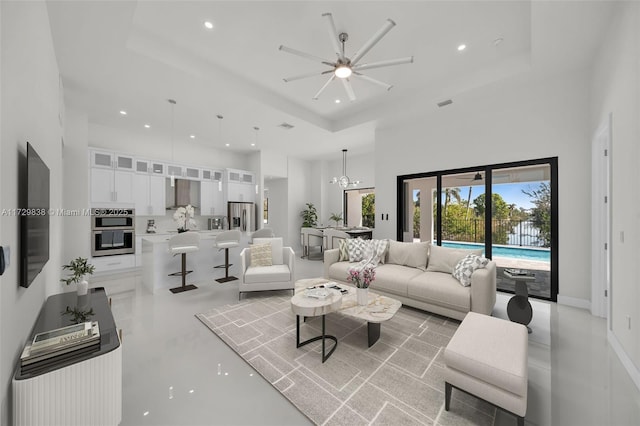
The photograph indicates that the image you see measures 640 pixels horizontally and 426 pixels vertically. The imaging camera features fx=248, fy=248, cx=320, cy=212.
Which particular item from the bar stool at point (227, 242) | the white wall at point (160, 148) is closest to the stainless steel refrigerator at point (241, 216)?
the white wall at point (160, 148)

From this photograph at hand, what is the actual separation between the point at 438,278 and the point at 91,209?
678cm

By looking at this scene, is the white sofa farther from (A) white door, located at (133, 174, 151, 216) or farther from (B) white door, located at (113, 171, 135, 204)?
(B) white door, located at (113, 171, 135, 204)

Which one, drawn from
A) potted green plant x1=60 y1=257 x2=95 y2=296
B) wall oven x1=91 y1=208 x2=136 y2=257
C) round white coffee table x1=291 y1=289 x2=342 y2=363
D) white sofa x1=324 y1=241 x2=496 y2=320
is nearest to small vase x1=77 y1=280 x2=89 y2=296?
potted green plant x1=60 y1=257 x2=95 y2=296

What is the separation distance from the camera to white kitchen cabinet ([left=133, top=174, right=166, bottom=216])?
5.82m

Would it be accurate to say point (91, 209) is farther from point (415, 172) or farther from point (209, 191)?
point (415, 172)

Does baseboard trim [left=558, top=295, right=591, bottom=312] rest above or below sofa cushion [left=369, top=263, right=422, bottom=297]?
below

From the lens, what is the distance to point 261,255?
168 inches

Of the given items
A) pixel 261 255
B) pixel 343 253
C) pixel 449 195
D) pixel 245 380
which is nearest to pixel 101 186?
pixel 261 255

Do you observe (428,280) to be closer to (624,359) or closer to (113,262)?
(624,359)

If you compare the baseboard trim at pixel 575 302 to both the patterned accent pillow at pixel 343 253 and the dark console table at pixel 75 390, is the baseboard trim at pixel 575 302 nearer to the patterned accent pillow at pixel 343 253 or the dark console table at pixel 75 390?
the patterned accent pillow at pixel 343 253

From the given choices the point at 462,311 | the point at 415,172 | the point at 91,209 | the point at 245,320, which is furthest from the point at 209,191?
the point at 462,311

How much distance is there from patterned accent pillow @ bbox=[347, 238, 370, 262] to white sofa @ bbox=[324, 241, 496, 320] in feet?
0.61

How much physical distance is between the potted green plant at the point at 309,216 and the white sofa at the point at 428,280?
168 inches

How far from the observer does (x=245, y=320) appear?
3.19 meters
